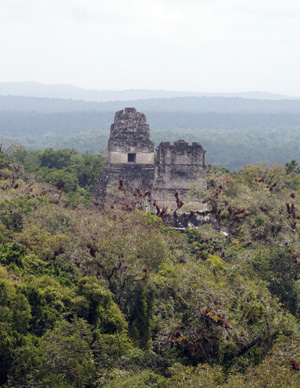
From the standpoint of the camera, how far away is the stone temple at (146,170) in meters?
26.0

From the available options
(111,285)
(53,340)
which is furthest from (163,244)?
(53,340)

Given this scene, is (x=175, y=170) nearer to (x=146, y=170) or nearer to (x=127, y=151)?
(x=146, y=170)

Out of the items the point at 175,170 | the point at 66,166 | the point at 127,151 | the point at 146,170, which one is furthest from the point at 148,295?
the point at 66,166

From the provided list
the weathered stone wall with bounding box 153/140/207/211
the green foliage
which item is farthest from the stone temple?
the green foliage

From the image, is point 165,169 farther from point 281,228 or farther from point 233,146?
point 233,146

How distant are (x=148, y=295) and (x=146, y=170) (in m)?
9.80

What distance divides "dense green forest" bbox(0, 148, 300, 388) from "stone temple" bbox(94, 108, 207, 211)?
937mm

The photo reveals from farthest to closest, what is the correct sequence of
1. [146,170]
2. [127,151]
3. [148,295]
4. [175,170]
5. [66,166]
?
[66,166], [127,151], [146,170], [175,170], [148,295]

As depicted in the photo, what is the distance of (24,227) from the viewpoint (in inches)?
814

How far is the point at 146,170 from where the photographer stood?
26.9 metres

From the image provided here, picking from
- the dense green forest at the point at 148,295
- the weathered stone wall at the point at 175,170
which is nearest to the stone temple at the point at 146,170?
the weathered stone wall at the point at 175,170

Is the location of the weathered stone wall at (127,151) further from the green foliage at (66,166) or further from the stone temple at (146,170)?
the green foliage at (66,166)

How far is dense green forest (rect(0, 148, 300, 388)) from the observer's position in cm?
1356

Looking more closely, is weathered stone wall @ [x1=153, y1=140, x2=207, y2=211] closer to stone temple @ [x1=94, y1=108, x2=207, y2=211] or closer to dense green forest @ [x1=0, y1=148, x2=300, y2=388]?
stone temple @ [x1=94, y1=108, x2=207, y2=211]
